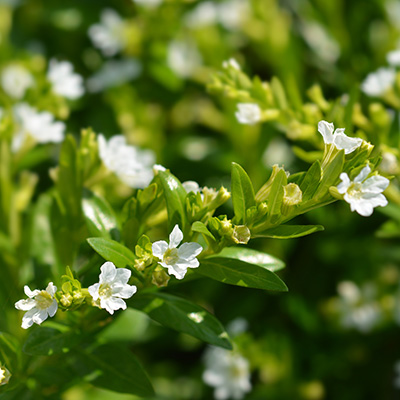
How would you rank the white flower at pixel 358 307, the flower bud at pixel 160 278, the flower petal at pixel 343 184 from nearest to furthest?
the flower petal at pixel 343 184, the flower bud at pixel 160 278, the white flower at pixel 358 307

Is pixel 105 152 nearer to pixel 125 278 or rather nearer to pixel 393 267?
pixel 125 278

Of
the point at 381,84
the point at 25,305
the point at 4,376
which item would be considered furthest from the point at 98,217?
the point at 381,84

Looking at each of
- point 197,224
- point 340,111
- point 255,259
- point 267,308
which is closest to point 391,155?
point 340,111

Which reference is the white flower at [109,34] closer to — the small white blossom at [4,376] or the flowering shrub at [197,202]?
the flowering shrub at [197,202]

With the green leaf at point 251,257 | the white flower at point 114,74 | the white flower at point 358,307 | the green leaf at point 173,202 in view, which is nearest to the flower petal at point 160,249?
the green leaf at point 173,202

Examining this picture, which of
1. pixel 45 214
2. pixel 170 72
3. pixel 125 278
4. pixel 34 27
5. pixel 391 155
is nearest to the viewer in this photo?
pixel 125 278

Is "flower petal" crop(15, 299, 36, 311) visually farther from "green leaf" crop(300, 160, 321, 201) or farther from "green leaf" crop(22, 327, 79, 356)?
"green leaf" crop(300, 160, 321, 201)

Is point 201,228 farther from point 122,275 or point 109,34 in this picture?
point 109,34
